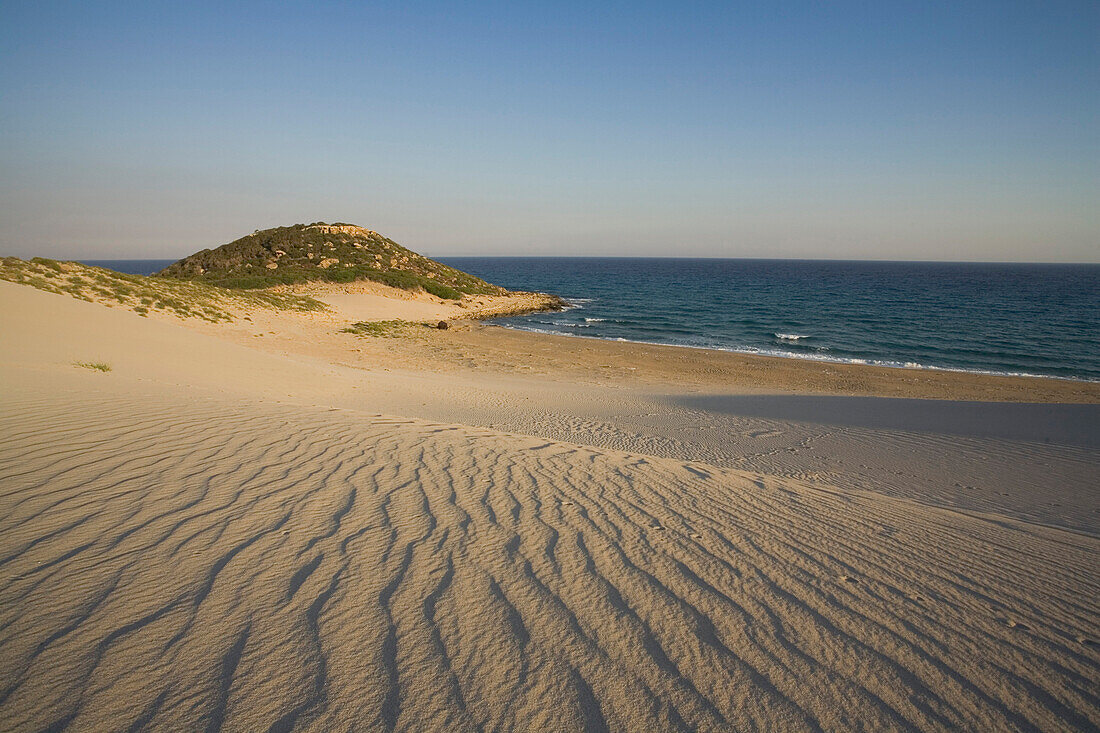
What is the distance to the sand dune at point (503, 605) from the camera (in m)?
2.26

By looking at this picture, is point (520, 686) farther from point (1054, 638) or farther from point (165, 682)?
point (1054, 638)

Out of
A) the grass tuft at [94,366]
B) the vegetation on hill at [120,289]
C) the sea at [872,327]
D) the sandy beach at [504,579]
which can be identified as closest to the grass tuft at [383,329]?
the vegetation on hill at [120,289]

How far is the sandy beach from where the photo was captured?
7.50ft

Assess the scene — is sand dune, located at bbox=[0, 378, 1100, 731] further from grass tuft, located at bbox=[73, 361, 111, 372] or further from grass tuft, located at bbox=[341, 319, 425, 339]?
grass tuft, located at bbox=[341, 319, 425, 339]

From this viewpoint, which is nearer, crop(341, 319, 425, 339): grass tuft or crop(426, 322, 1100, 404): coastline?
crop(426, 322, 1100, 404): coastline

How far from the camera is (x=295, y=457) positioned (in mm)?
5570

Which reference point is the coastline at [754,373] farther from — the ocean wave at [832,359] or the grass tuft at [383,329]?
the grass tuft at [383,329]

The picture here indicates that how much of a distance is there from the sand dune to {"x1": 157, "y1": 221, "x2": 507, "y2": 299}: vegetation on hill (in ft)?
115

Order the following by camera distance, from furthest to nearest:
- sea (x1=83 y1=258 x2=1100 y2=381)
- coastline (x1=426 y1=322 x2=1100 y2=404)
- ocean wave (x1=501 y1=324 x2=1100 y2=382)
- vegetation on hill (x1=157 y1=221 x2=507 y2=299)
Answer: vegetation on hill (x1=157 y1=221 x2=507 y2=299) → sea (x1=83 y1=258 x2=1100 y2=381) → ocean wave (x1=501 y1=324 x2=1100 y2=382) → coastline (x1=426 y1=322 x2=1100 y2=404)

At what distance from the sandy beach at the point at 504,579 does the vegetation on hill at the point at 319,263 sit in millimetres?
31506

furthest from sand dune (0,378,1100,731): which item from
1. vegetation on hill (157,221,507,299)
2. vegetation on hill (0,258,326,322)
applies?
vegetation on hill (157,221,507,299)

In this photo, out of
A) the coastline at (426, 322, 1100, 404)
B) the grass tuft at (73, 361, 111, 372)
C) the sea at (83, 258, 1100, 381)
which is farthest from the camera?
the sea at (83, 258, 1100, 381)

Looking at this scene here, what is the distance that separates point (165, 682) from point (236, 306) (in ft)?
82.4

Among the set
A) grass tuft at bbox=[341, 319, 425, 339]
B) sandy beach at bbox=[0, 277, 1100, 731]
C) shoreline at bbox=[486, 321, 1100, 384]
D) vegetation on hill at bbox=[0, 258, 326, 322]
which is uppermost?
vegetation on hill at bbox=[0, 258, 326, 322]
